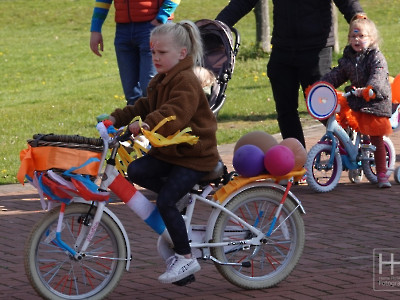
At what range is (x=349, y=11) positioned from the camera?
8539 millimetres

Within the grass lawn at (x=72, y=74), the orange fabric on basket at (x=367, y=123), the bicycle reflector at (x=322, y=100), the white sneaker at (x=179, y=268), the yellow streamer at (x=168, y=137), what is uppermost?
the yellow streamer at (x=168, y=137)

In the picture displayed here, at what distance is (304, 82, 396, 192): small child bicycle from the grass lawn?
2.70 m

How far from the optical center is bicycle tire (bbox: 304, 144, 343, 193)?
27.6 ft

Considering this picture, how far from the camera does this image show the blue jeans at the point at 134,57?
8453 mm

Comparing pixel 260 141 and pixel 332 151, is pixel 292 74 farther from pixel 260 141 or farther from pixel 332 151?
pixel 260 141

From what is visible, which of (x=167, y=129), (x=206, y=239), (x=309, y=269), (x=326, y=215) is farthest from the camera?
(x=326, y=215)

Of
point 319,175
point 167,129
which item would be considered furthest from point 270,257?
point 319,175

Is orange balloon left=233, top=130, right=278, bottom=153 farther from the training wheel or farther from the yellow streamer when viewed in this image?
the training wheel

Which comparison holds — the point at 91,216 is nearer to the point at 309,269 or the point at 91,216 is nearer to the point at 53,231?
the point at 53,231

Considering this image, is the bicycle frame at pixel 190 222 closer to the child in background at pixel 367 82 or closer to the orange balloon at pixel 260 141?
the orange balloon at pixel 260 141

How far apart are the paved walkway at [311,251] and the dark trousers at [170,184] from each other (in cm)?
37

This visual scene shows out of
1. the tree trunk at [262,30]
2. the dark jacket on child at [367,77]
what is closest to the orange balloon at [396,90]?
the dark jacket on child at [367,77]

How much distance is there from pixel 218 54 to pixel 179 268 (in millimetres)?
3688

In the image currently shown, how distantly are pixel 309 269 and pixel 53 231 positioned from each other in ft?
5.55
